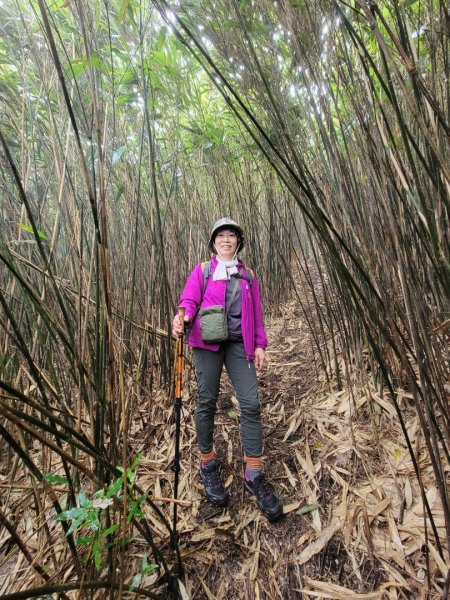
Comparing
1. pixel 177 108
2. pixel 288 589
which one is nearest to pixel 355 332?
pixel 288 589

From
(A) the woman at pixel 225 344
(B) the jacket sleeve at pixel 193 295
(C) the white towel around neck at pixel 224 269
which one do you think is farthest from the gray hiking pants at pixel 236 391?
(C) the white towel around neck at pixel 224 269

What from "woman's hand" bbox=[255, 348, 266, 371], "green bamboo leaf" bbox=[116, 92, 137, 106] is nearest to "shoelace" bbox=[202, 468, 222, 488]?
"woman's hand" bbox=[255, 348, 266, 371]

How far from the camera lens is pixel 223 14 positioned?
100cm

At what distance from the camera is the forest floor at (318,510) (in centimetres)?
88

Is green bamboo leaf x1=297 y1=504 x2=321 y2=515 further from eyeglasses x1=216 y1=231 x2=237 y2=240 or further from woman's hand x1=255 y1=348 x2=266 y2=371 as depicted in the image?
eyeglasses x1=216 y1=231 x2=237 y2=240

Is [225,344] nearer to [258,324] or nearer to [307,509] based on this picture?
[258,324]

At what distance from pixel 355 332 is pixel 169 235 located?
1.22 meters

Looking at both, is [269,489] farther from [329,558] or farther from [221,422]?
[221,422]

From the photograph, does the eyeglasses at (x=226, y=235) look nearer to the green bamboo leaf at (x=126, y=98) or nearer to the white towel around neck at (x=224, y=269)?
the white towel around neck at (x=224, y=269)

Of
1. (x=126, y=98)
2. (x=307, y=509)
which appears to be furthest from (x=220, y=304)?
(x=126, y=98)

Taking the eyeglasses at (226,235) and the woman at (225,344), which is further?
the eyeglasses at (226,235)

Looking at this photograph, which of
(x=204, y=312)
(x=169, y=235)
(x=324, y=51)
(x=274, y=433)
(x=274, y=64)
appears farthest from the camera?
(x=169, y=235)

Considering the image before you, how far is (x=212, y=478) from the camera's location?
1.22m

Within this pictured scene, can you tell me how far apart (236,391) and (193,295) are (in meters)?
0.45
